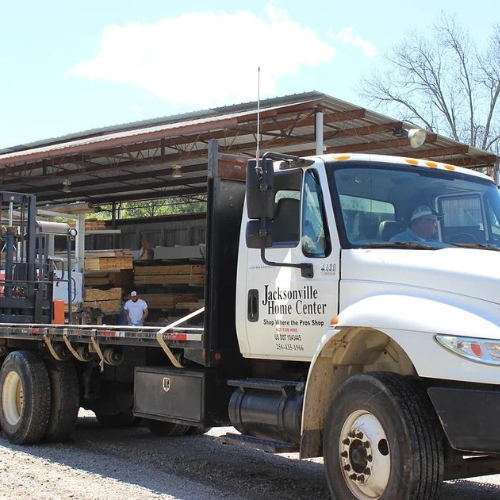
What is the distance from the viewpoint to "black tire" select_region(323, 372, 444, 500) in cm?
522

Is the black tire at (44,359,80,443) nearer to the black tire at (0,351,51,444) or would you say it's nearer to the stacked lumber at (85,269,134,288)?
the black tire at (0,351,51,444)

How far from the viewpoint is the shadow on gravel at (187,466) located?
7133 mm

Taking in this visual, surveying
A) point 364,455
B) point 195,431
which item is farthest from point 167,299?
point 364,455

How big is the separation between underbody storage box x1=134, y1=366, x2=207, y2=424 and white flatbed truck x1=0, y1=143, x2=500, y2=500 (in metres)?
0.02

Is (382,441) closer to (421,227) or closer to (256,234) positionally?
(421,227)

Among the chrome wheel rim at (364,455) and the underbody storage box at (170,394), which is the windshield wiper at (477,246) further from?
the underbody storage box at (170,394)

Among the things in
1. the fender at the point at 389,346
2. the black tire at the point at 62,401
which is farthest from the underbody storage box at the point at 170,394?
the black tire at the point at 62,401

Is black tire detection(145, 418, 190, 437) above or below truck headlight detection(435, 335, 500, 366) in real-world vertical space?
below

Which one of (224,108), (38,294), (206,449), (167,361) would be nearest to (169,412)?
(167,361)

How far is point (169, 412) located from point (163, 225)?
25.9m

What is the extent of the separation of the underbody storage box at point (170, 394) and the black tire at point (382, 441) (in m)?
1.65

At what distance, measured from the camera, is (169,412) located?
299 inches

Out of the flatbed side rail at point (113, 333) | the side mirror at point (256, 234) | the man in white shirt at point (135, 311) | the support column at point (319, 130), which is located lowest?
the man in white shirt at point (135, 311)

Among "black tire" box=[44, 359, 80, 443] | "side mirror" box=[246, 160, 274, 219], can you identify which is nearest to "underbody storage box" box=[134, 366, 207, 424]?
"black tire" box=[44, 359, 80, 443]
